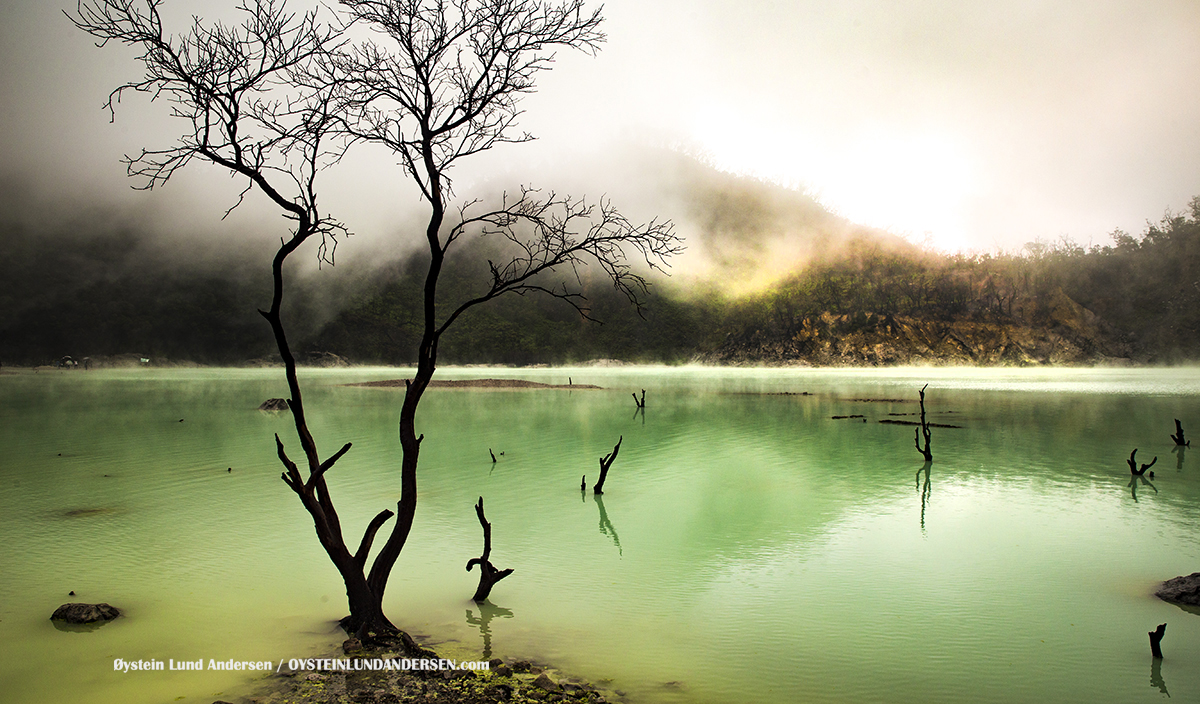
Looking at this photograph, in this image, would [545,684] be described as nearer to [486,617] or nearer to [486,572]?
[486,617]

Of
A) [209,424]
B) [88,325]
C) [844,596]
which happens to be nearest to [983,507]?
[844,596]

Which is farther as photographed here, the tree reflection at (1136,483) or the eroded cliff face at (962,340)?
the eroded cliff face at (962,340)

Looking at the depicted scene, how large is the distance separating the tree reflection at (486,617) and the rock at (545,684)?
48.0 inches

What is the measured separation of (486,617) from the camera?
26.8ft

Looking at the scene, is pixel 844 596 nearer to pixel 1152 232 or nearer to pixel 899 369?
pixel 899 369

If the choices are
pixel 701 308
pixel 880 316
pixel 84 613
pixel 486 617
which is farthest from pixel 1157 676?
pixel 701 308

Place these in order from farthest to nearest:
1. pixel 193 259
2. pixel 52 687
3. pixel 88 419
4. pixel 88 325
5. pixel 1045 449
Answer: pixel 193 259 → pixel 88 325 → pixel 88 419 → pixel 1045 449 → pixel 52 687

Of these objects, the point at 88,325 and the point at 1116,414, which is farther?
the point at 88,325

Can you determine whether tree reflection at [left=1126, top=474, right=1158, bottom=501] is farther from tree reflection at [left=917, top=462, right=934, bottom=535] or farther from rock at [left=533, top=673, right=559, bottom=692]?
rock at [left=533, top=673, right=559, bottom=692]

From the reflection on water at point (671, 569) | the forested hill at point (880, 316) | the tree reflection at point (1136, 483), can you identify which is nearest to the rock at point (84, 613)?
the reflection on water at point (671, 569)

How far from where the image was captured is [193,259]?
177625mm

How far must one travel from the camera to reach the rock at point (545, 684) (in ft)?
19.5

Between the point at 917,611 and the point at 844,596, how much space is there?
2.94 feet

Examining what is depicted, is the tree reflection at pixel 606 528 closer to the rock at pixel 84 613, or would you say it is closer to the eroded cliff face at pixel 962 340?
the rock at pixel 84 613
